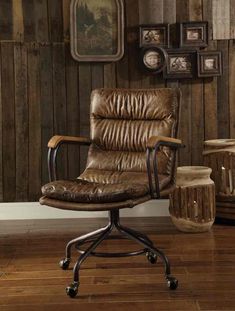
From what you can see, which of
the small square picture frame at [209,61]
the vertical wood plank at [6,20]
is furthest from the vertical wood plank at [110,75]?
the vertical wood plank at [6,20]

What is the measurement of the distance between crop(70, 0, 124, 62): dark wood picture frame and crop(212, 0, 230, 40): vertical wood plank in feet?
2.40

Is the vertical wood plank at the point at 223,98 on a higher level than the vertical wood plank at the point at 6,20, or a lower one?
lower

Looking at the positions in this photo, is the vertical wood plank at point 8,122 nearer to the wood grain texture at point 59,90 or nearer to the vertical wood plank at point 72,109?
the wood grain texture at point 59,90

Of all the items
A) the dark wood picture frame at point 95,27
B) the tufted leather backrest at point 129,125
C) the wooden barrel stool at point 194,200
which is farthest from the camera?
the dark wood picture frame at point 95,27

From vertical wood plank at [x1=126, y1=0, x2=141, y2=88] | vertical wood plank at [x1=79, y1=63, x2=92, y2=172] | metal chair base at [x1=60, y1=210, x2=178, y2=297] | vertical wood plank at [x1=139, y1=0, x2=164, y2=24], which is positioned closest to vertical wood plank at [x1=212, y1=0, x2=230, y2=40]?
vertical wood plank at [x1=139, y1=0, x2=164, y2=24]

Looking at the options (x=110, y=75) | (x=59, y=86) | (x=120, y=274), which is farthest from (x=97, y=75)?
(x=120, y=274)

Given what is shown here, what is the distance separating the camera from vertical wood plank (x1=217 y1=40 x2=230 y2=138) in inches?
182

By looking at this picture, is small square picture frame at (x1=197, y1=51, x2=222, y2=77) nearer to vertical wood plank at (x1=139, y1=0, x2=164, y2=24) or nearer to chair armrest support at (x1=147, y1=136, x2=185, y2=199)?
vertical wood plank at (x1=139, y1=0, x2=164, y2=24)

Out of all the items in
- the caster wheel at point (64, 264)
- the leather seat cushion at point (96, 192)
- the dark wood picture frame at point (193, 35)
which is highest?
the dark wood picture frame at point (193, 35)

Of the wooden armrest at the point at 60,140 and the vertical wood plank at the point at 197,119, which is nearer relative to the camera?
the wooden armrest at the point at 60,140

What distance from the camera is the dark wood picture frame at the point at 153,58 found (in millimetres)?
4570

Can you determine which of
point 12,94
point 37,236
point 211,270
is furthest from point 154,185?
point 12,94

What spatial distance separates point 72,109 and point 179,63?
3.02ft

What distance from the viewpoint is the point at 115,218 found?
326cm
